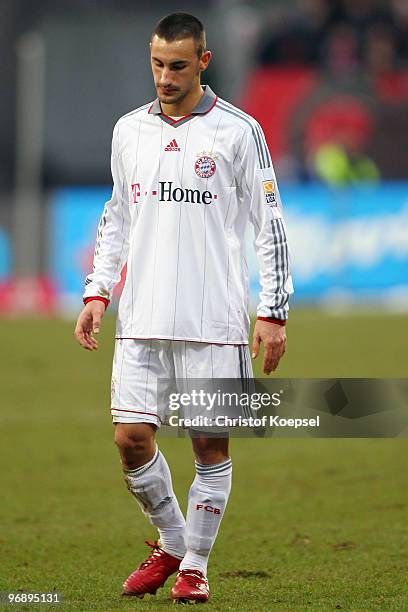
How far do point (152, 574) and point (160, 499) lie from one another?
0.29 metres

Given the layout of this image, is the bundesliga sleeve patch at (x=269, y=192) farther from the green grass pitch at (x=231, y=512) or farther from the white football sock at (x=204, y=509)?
the green grass pitch at (x=231, y=512)

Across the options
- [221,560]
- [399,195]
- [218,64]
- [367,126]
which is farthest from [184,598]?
[218,64]

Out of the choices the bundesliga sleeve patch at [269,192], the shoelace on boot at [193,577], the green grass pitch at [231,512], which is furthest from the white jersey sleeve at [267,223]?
the green grass pitch at [231,512]

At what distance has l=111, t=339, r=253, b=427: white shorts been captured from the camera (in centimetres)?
509

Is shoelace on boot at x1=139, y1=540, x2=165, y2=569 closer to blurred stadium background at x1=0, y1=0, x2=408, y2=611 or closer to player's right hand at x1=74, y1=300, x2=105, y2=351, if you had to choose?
blurred stadium background at x1=0, y1=0, x2=408, y2=611

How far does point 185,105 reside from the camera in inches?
202

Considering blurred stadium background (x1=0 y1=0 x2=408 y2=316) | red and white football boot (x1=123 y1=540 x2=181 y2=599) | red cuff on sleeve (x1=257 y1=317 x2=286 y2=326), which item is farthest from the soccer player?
blurred stadium background (x1=0 y1=0 x2=408 y2=316)

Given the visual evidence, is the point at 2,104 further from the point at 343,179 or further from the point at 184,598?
the point at 184,598

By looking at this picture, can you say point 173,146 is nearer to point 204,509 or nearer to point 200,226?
point 200,226

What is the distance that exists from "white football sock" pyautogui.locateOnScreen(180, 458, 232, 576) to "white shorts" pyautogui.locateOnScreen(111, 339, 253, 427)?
28 centimetres

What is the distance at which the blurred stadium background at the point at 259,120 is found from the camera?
19.5 meters

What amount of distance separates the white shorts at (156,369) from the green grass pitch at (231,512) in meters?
0.71

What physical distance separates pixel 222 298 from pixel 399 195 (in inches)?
577
